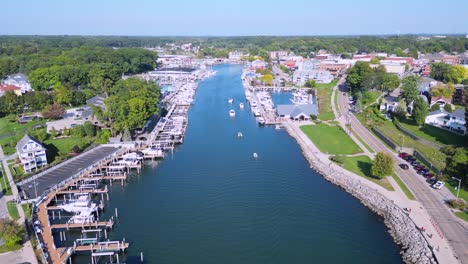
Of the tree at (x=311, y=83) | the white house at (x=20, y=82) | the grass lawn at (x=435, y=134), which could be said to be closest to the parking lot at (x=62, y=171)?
the grass lawn at (x=435, y=134)

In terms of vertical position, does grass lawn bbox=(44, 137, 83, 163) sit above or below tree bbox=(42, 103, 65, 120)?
below

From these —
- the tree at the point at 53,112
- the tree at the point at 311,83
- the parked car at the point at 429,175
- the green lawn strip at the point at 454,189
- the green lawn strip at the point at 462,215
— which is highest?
the tree at the point at 311,83

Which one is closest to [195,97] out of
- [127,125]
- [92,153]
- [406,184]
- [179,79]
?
Result: [179,79]

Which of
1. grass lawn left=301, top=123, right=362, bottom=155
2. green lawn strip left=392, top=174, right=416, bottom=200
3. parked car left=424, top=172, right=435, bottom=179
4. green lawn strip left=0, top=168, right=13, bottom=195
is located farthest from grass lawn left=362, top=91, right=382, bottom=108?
green lawn strip left=0, top=168, right=13, bottom=195

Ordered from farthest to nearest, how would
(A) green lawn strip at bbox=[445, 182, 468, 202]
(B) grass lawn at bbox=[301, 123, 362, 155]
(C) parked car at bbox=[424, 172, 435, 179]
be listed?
(B) grass lawn at bbox=[301, 123, 362, 155]
(C) parked car at bbox=[424, 172, 435, 179]
(A) green lawn strip at bbox=[445, 182, 468, 202]

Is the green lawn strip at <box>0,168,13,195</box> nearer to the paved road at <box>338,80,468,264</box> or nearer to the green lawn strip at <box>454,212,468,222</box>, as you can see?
the paved road at <box>338,80,468,264</box>

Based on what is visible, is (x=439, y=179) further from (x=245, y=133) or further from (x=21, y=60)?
(x=21, y=60)

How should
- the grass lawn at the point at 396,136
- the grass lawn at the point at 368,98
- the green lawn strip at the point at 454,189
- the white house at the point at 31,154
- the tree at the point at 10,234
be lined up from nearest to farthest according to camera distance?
the tree at the point at 10,234
the green lawn strip at the point at 454,189
the grass lawn at the point at 396,136
the white house at the point at 31,154
the grass lawn at the point at 368,98

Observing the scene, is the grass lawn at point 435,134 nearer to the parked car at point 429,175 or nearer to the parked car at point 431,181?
the parked car at point 429,175

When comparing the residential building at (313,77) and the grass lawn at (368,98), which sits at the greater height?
the residential building at (313,77)
